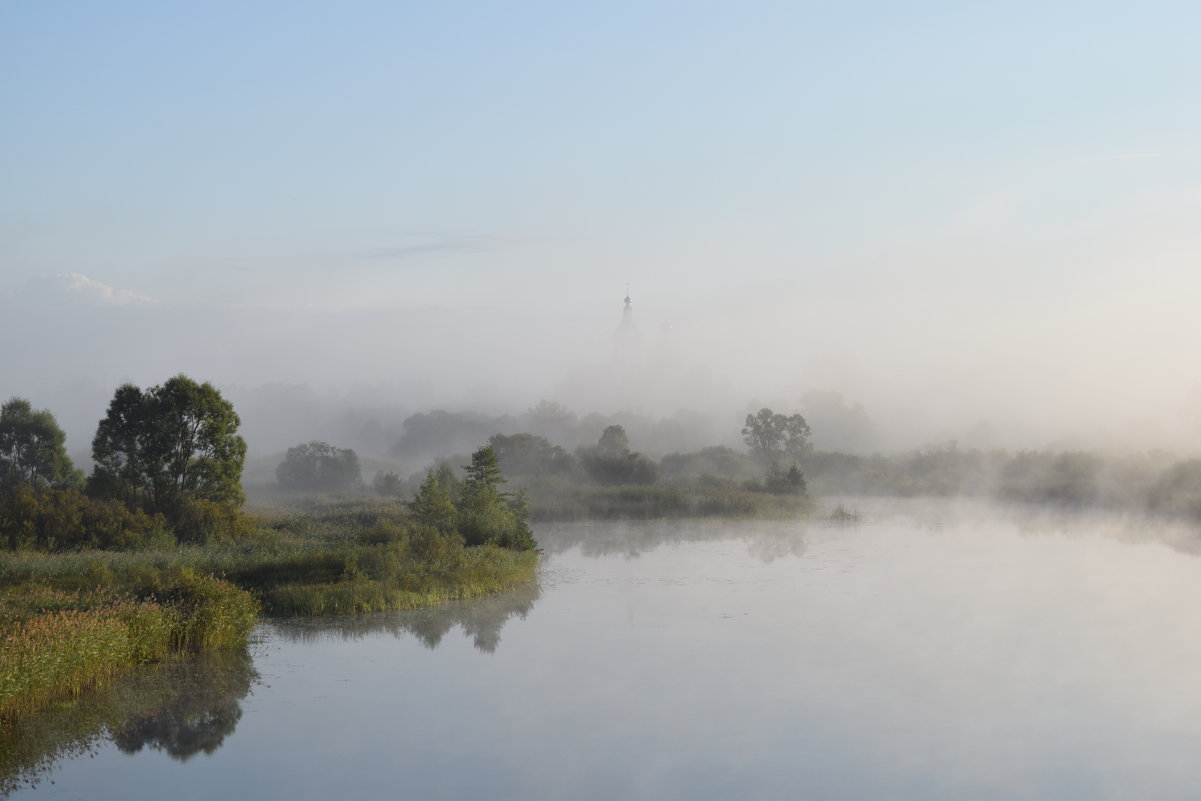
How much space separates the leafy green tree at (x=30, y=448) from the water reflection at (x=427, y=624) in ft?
103

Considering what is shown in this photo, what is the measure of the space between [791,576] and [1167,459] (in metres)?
43.0

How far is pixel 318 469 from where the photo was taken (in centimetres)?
8138

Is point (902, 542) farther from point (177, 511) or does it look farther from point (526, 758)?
point (526, 758)

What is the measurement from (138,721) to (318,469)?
68.4 meters

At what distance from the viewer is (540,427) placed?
122m

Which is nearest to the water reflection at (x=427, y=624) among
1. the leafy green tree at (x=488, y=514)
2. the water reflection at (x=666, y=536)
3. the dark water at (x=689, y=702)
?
the dark water at (x=689, y=702)

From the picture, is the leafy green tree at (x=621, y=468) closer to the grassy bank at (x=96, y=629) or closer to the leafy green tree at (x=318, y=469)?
the leafy green tree at (x=318, y=469)

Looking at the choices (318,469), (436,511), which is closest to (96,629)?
(436,511)

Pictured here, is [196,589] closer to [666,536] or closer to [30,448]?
[666,536]

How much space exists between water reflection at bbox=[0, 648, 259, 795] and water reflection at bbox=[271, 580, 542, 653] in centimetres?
400

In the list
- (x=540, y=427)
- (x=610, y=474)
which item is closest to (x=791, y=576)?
(x=610, y=474)

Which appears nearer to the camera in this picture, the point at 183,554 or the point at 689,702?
the point at 689,702

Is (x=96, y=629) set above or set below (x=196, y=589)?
below

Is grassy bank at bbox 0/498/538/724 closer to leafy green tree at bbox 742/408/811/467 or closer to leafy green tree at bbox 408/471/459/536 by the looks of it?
leafy green tree at bbox 408/471/459/536
